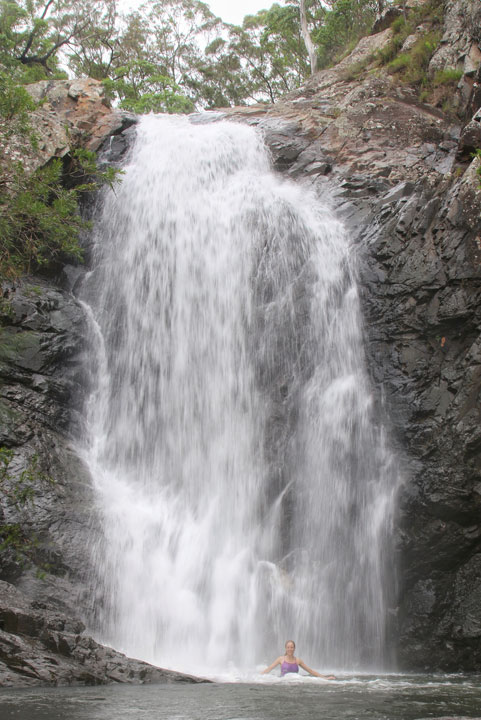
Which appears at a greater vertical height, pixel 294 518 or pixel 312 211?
pixel 312 211

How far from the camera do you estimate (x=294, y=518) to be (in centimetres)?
1106

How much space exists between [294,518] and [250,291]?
547 centimetres

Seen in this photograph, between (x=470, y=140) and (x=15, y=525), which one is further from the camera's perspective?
(x=470, y=140)

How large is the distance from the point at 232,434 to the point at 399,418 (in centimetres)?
340

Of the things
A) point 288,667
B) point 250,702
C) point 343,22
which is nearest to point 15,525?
point 288,667

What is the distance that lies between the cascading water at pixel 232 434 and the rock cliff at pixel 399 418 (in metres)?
0.49

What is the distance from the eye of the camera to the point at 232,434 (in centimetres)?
1211

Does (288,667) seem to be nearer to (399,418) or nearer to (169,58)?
(399,418)

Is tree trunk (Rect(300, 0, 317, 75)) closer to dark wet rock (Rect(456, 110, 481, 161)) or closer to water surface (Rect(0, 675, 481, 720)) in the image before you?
dark wet rock (Rect(456, 110, 481, 161))

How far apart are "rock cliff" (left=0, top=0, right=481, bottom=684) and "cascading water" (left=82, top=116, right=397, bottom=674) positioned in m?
Result: 0.49

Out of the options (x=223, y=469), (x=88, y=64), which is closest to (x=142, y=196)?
(x=223, y=469)

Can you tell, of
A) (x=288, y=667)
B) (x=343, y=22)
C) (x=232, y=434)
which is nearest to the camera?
(x=288, y=667)

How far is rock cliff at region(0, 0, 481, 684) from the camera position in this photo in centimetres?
921

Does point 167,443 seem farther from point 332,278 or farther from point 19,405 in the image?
point 332,278
